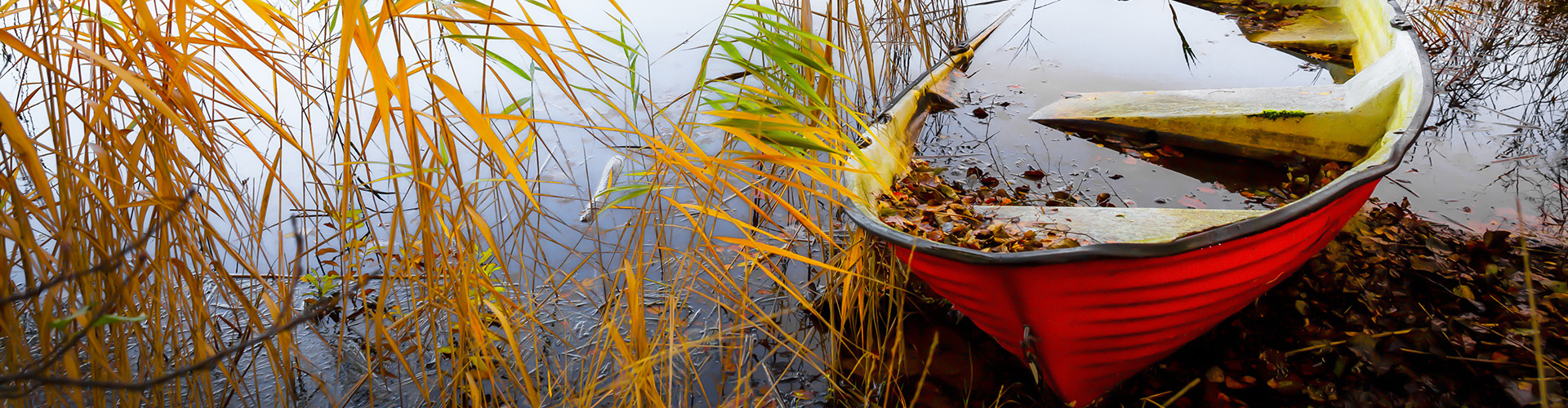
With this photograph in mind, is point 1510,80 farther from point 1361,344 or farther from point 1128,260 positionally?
point 1128,260

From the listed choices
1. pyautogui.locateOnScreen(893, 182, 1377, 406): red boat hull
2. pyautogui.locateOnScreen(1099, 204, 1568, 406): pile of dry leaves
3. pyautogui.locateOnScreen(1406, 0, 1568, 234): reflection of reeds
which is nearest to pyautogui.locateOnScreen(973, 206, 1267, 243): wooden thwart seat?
pyautogui.locateOnScreen(893, 182, 1377, 406): red boat hull

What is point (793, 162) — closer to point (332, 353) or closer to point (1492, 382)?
point (332, 353)

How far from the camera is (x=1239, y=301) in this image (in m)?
1.98

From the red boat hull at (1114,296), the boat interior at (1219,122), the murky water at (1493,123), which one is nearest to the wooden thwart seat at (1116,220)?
the boat interior at (1219,122)

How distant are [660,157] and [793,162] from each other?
26 cm

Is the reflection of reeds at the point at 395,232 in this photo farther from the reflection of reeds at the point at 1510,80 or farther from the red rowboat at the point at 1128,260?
the reflection of reeds at the point at 1510,80

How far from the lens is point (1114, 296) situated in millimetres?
1719

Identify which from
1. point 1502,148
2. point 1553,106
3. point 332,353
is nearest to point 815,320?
point 332,353

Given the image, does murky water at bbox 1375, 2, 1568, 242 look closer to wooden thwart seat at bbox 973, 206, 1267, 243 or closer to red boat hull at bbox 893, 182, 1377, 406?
red boat hull at bbox 893, 182, 1377, 406

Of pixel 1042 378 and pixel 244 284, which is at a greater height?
pixel 244 284

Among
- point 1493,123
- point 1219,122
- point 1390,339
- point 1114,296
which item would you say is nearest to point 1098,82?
point 1219,122

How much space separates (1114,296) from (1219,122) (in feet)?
5.68

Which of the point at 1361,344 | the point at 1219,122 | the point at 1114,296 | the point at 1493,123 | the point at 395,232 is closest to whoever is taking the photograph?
the point at 395,232

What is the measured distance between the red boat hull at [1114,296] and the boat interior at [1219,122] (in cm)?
11
